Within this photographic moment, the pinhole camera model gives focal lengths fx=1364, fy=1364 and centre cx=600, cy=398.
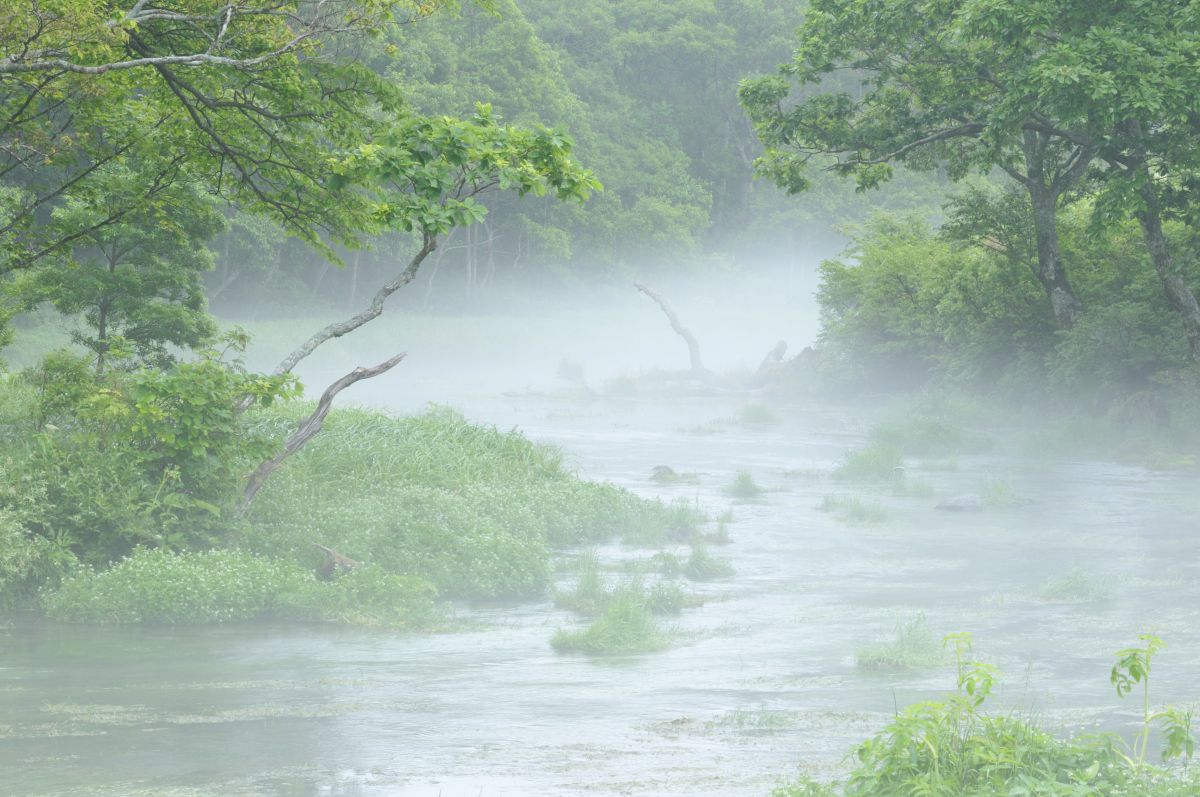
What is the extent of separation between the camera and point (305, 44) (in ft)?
34.5

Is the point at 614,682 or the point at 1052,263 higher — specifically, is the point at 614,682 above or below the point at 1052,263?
below

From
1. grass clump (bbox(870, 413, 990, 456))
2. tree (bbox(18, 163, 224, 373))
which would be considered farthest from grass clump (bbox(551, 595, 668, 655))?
grass clump (bbox(870, 413, 990, 456))

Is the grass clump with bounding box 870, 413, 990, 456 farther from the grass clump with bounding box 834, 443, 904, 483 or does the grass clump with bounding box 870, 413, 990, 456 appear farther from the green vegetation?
the green vegetation

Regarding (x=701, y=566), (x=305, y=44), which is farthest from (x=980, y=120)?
(x=305, y=44)

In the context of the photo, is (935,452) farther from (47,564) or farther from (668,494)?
(47,564)

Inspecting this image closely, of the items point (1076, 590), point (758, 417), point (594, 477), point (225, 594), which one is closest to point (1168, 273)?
point (594, 477)

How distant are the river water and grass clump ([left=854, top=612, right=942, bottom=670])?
153 mm

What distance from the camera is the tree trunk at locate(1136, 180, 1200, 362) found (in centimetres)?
2227

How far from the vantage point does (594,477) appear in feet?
77.7

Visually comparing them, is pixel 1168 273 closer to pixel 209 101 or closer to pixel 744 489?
pixel 744 489

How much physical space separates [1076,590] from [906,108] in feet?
42.6

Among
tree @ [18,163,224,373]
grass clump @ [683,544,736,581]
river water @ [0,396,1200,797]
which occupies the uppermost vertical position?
tree @ [18,163,224,373]

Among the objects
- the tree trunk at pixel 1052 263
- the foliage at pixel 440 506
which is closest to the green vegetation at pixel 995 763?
the foliage at pixel 440 506

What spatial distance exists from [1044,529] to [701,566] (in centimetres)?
567
